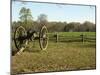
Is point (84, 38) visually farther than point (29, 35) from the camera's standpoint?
Yes

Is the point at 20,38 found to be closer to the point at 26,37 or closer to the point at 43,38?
the point at 26,37

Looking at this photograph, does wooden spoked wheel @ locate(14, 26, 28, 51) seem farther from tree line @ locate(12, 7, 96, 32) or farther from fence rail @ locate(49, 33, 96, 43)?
fence rail @ locate(49, 33, 96, 43)

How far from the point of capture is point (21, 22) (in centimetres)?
253

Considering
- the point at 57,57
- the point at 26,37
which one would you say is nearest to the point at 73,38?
the point at 57,57

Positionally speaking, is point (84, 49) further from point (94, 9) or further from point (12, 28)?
point (12, 28)

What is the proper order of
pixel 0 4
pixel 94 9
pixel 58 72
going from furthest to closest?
pixel 94 9 → pixel 58 72 → pixel 0 4

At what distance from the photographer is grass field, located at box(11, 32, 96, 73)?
254cm

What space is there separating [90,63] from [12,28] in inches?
43.5

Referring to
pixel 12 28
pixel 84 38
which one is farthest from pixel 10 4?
pixel 84 38

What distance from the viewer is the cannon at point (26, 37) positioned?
2520 millimetres

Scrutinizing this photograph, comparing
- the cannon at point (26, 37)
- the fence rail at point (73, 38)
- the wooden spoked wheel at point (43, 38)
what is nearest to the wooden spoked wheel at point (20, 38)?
the cannon at point (26, 37)

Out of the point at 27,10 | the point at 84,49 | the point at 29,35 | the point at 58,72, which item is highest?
the point at 27,10

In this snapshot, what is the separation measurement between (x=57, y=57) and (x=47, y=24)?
0.42m

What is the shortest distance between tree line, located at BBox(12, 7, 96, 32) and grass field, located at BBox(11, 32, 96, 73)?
0.07 m
